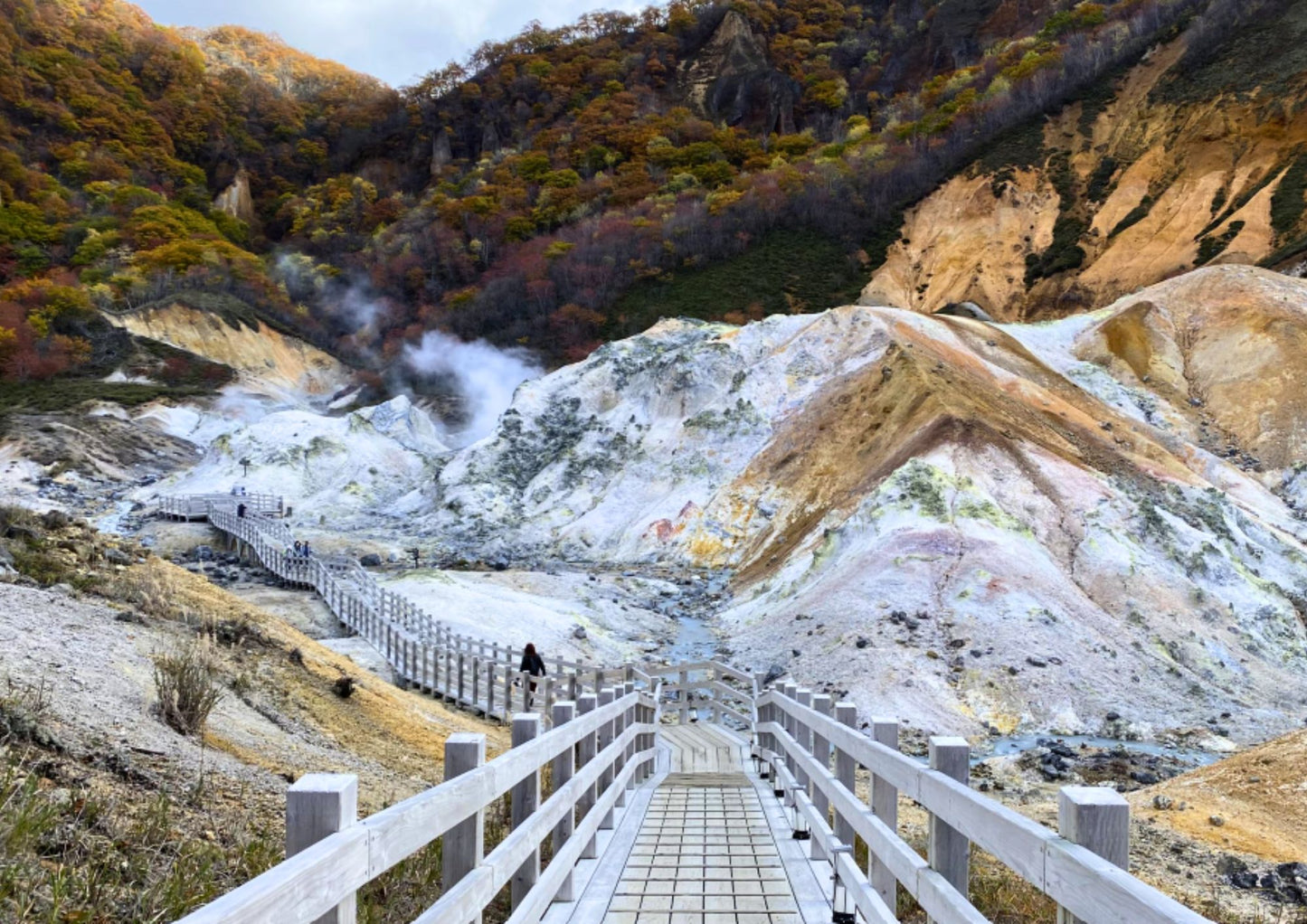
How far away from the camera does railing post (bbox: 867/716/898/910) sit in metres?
3.97

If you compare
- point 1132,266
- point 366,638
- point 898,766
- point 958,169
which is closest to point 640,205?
point 958,169

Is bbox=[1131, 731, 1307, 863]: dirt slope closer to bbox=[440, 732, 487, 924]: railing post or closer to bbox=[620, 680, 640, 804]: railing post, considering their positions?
bbox=[620, 680, 640, 804]: railing post

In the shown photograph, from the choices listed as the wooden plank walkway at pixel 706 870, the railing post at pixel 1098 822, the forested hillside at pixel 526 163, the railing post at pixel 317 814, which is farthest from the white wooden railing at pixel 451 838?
the forested hillside at pixel 526 163

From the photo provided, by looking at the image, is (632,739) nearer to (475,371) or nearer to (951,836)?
(951,836)

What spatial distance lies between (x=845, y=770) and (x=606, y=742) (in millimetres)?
2880

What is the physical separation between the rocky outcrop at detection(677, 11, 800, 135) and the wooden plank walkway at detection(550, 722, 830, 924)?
4096 inches

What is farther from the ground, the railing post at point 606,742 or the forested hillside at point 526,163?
the forested hillside at point 526,163

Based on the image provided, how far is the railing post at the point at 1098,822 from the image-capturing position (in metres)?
2.05

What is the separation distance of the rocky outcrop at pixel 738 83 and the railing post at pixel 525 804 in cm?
10708

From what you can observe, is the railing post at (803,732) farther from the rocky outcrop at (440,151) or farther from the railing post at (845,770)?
the rocky outcrop at (440,151)

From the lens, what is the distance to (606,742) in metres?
7.83

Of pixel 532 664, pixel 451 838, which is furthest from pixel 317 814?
pixel 532 664

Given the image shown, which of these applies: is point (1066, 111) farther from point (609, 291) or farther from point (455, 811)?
point (455, 811)

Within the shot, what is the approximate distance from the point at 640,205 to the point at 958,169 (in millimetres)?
28362
